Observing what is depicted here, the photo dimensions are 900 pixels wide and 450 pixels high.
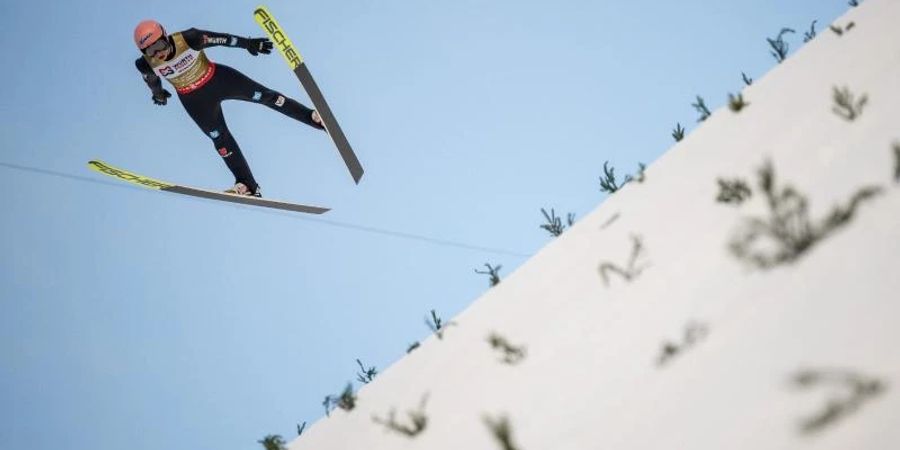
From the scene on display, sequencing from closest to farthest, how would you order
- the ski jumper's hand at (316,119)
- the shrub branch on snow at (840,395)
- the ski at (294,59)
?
the shrub branch on snow at (840,395), the ski at (294,59), the ski jumper's hand at (316,119)

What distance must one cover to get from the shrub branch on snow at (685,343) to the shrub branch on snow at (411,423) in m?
1.23

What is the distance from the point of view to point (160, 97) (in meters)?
6.30

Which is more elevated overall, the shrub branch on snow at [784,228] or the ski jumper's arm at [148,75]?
the ski jumper's arm at [148,75]

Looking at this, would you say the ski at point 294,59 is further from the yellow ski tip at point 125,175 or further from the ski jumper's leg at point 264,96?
the yellow ski tip at point 125,175

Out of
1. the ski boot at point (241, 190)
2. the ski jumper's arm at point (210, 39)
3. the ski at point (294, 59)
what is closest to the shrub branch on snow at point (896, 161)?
the ski at point (294, 59)

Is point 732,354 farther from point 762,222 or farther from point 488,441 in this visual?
point 488,441

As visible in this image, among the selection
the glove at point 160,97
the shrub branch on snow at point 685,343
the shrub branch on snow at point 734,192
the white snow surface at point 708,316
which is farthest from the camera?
the glove at point 160,97

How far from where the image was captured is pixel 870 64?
9.13 ft

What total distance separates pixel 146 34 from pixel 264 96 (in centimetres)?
150

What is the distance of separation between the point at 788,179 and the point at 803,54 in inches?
92.7

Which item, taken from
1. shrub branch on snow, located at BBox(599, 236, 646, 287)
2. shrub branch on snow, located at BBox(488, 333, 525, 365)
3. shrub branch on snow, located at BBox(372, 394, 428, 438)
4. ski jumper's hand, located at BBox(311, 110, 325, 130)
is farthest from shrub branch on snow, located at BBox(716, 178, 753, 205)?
ski jumper's hand, located at BBox(311, 110, 325, 130)

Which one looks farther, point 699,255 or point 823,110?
point 823,110

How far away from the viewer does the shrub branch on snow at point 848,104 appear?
232 cm

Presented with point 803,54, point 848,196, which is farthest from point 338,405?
point 803,54
